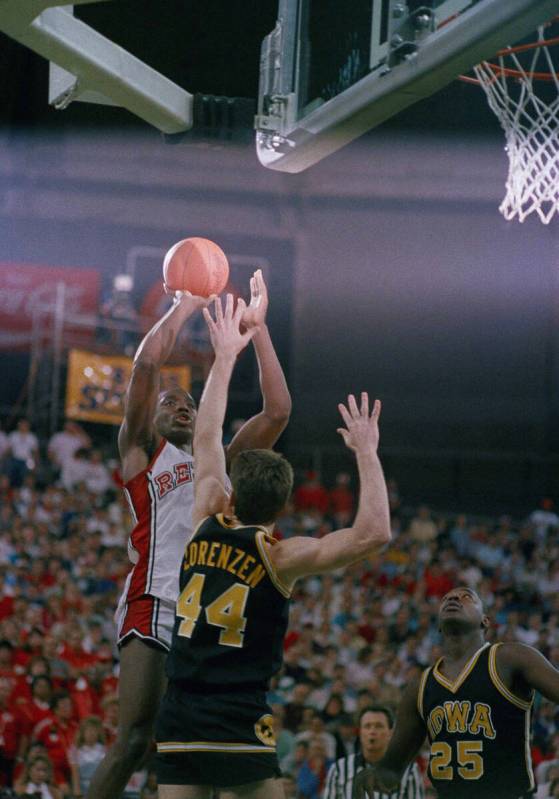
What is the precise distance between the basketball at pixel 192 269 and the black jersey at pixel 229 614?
5.01 feet

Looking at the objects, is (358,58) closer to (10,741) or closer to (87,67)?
(87,67)

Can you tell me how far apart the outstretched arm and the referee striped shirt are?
2.98 metres

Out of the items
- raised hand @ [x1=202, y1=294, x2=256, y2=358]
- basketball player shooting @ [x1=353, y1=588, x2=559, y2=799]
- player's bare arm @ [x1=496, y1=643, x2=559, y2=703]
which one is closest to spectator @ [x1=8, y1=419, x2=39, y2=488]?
basketball player shooting @ [x1=353, y1=588, x2=559, y2=799]

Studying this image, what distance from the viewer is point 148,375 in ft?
16.7

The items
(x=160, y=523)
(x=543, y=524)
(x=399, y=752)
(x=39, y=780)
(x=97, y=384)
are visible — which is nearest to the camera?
(x=160, y=523)

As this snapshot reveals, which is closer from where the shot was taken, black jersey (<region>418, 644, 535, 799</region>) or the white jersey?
the white jersey

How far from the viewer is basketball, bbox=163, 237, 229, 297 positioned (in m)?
5.29

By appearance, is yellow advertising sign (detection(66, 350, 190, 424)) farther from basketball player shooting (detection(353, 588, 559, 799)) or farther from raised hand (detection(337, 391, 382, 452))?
raised hand (detection(337, 391, 382, 452))

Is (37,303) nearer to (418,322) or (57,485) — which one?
(57,485)

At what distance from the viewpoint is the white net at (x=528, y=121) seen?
293 inches

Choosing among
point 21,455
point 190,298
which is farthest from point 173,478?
point 21,455

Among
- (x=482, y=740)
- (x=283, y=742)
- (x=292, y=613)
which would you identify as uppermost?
(x=292, y=613)

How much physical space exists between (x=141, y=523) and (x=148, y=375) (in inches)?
26.3

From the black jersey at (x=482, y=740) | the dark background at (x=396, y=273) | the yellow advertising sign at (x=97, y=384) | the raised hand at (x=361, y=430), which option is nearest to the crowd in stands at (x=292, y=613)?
the yellow advertising sign at (x=97, y=384)
